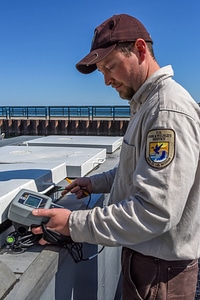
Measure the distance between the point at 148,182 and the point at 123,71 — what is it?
0.49m

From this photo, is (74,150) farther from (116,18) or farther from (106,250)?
(116,18)

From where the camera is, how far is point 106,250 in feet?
7.92

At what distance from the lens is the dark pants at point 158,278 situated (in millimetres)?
A: 1436

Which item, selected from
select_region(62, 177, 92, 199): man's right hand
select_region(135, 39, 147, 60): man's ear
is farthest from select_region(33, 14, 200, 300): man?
select_region(62, 177, 92, 199): man's right hand

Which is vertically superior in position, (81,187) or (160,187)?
(160,187)

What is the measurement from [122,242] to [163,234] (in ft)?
0.64

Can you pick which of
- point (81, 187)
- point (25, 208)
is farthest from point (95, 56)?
point (81, 187)

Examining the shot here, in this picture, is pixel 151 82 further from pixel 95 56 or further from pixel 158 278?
pixel 158 278

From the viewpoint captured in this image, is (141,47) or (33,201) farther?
(33,201)

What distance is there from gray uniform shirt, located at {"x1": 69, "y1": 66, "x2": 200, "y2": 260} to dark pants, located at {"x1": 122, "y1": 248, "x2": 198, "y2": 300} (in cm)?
9

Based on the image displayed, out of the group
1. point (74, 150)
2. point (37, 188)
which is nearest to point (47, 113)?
point (74, 150)

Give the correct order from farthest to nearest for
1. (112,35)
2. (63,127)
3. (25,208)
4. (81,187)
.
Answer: (63,127) → (81,187) → (25,208) → (112,35)

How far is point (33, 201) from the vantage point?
1.51 metres

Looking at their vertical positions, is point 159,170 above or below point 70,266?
above
